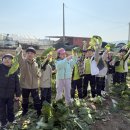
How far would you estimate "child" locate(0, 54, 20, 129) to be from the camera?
19.6 ft

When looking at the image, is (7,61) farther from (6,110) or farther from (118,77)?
(118,77)

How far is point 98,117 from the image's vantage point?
689cm

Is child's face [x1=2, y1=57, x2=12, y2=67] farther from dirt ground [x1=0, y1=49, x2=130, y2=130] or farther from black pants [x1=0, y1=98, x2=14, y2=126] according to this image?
dirt ground [x1=0, y1=49, x2=130, y2=130]

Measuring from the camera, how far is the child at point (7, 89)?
5961 millimetres

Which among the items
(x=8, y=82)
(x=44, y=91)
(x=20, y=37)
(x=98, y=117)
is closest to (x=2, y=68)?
(x=8, y=82)

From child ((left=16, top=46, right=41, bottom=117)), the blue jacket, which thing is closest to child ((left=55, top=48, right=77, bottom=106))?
the blue jacket

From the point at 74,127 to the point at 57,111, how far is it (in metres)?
0.47

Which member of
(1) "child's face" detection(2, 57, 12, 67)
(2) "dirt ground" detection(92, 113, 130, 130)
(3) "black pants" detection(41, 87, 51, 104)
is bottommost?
(2) "dirt ground" detection(92, 113, 130, 130)

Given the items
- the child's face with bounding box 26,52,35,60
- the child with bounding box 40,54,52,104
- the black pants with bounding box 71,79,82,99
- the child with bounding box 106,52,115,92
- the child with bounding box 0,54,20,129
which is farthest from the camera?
the child with bounding box 106,52,115,92

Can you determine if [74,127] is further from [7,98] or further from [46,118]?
[7,98]

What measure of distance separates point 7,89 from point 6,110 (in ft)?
1.64

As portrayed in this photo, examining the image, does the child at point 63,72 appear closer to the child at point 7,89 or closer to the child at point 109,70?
the child at point 7,89

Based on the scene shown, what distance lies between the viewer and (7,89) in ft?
19.6

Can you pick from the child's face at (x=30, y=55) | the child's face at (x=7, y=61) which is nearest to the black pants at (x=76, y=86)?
the child's face at (x=30, y=55)
